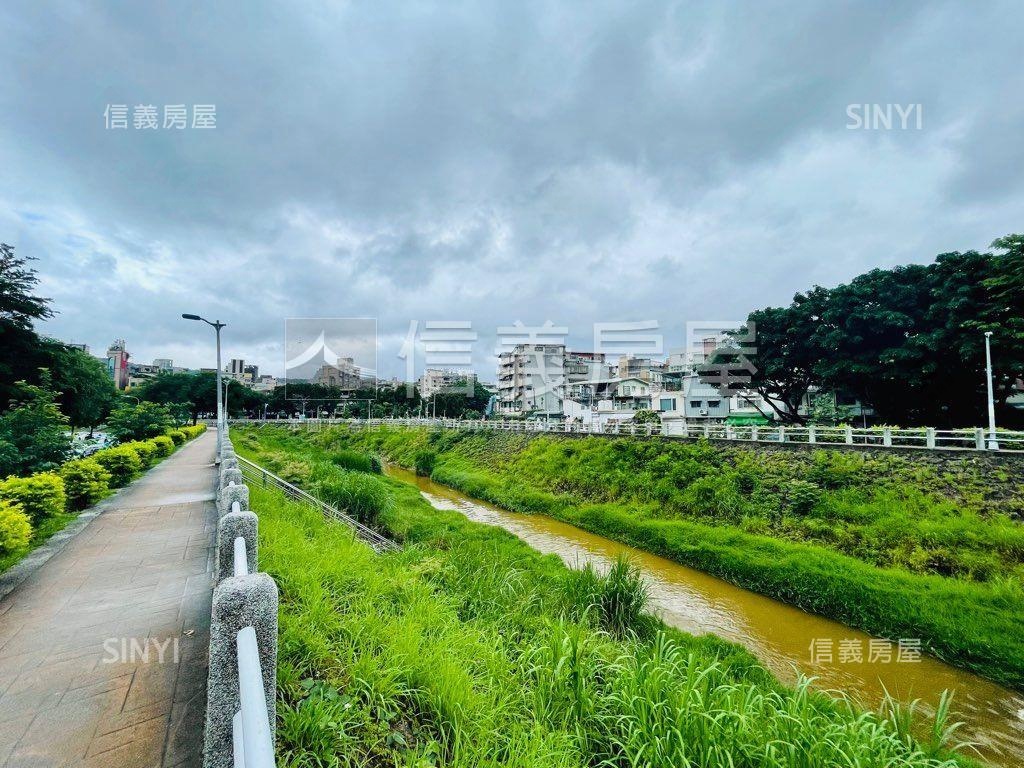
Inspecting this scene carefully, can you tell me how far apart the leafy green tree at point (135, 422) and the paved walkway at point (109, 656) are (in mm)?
→ 12750

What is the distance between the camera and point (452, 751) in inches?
105

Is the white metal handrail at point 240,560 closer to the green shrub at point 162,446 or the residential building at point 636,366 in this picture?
the green shrub at point 162,446

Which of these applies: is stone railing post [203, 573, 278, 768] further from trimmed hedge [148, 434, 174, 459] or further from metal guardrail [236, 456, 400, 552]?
trimmed hedge [148, 434, 174, 459]

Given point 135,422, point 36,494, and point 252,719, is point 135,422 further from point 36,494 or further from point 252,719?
point 252,719

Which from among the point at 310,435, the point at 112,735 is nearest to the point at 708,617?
the point at 112,735

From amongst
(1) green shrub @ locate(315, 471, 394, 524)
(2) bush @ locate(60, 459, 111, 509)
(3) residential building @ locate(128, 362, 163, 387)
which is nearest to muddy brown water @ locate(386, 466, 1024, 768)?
(1) green shrub @ locate(315, 471, 394, 524)

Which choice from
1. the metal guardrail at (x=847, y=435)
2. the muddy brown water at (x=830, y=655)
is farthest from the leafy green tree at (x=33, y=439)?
the metal guardrail at (x=847, y=435)

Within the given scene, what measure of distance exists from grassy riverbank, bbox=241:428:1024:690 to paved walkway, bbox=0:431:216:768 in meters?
10.2

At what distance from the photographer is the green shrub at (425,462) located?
86.4 feet

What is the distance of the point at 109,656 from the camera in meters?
3.13

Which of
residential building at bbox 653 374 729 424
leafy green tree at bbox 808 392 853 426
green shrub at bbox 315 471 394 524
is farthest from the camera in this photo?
residential building at bbox 653 374 729 424

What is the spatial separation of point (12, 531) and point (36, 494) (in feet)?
6.53

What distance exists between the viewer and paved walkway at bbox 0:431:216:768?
2.33 meters

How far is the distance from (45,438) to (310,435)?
1381 inches
